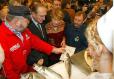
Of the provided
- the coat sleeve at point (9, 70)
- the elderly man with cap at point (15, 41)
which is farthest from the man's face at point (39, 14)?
the coat sleeve at point (9, 70)

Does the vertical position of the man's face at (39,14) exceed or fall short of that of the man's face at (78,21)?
it exceeds it

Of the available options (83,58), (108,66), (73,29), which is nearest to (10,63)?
(83,58)

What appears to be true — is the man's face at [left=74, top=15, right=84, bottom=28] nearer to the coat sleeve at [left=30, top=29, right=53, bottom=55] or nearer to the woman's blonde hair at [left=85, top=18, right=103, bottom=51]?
the coat sleeve at [left=30, top=29, right=53, bottom=55]

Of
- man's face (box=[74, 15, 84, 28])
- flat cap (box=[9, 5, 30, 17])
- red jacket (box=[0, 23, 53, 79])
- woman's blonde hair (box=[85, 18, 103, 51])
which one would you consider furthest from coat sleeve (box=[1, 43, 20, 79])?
woman's blonde hair (box=[85, 18, 103, 51])

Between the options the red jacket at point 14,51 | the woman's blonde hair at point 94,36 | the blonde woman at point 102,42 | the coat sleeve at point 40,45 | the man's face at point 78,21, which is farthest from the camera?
the man's face at point 78,21

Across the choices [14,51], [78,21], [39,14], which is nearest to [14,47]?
[14,51]

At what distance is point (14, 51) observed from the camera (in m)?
3.12

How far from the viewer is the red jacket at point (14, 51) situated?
3.08 meters

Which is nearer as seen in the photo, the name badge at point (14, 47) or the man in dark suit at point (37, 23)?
the name badge at point (14, 47)

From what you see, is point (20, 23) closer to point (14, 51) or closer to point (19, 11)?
point (19, 11)

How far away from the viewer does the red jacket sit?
10.1 feet

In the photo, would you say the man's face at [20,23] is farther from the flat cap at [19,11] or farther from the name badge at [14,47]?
the name badge at [14,47]

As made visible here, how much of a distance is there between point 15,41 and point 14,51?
10cm

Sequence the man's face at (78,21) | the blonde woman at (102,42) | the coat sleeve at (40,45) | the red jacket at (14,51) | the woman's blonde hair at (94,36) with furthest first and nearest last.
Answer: the man's face at (78,21)
the coat sleeve at (40,45)
the red jacket at (14,51)
the woman's blonde hair at (94,36)
the blonde woman at (102,42)
